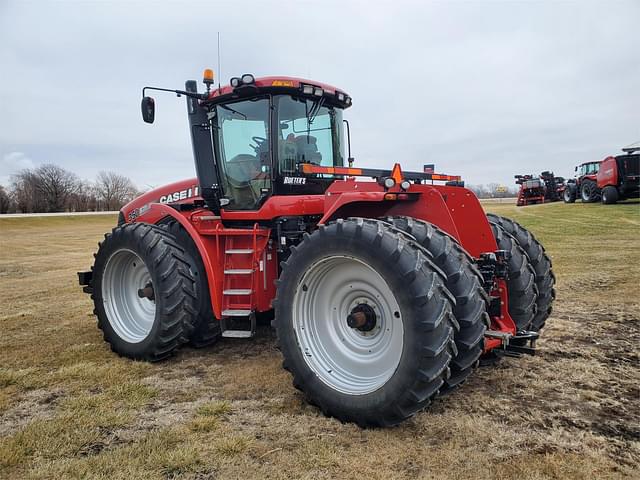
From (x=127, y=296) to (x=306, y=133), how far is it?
2828mm

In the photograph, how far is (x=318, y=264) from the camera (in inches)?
141

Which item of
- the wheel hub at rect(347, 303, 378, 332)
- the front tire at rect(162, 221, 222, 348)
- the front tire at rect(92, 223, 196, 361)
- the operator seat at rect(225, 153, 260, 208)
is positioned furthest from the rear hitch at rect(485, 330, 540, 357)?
the front tire at rect(92, 223, 196, 361)

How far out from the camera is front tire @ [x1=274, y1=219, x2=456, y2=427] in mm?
2980

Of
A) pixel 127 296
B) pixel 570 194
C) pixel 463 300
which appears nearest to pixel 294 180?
pixel 463 300

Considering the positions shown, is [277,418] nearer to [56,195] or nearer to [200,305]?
[200,305]

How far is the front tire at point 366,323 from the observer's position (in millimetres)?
2980

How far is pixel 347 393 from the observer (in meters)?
3.35

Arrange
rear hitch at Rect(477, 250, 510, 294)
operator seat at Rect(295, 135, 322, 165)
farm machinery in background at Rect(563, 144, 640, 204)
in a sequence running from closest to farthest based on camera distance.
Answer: rear hitch at Rect(477, 250, 510, 294) < operator seat at Rect(295, 135, 322, 165) < farm machinery in background at Rect(563, 144, 640, 204)

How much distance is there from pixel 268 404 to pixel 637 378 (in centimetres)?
300

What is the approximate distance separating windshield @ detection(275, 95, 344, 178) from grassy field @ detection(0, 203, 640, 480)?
2.06 metres

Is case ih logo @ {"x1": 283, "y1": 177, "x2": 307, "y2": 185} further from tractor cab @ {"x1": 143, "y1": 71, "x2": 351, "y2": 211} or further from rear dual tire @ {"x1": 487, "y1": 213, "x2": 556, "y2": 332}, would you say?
rear dual tire @ {"x1": 487, "y1": 213, "x2": 556, "y2": 332}

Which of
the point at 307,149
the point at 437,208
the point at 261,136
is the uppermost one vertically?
the point at 261,136

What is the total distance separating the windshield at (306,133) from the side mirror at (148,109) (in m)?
1.42

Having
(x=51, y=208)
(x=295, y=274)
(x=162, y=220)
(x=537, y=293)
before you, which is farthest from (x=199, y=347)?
(x=51, y=208)
